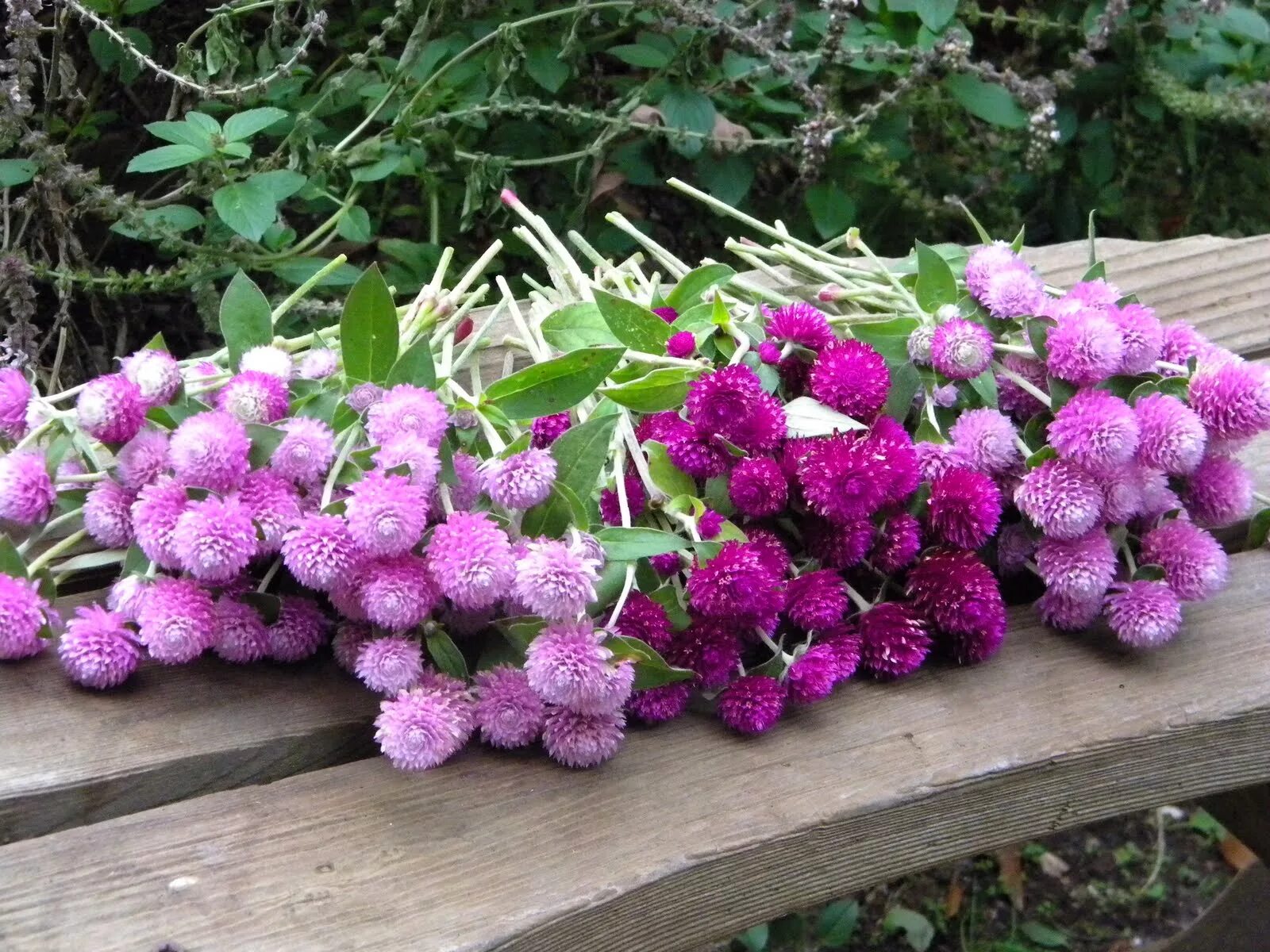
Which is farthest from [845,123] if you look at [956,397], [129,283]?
[129,283]

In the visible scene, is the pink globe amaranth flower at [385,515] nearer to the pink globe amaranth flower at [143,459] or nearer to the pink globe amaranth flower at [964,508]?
the pink globe amaranth flower at [143,459]

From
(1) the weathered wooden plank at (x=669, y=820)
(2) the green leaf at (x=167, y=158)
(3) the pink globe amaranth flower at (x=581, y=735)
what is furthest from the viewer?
(2) the green leaf at (x=167, y=158)

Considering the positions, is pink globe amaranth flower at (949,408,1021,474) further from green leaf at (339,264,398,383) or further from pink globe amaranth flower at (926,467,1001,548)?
green leaf at (339,264,398,383)

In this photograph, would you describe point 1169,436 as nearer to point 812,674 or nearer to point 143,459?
point 812,674

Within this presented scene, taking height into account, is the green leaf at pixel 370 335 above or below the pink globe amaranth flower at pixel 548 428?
above

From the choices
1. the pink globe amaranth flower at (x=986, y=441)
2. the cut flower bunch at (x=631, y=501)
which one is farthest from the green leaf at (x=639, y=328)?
the pink globe amaranth flower at (x=986, y=441)

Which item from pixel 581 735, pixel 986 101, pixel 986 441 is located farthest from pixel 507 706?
pixel 986 101

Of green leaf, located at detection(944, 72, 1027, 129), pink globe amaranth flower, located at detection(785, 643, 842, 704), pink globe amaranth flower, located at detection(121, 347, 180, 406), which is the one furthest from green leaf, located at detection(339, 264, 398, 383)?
green leaf, located at detection(944, 72, 1027, 129)

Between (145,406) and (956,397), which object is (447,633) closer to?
(145,406)
